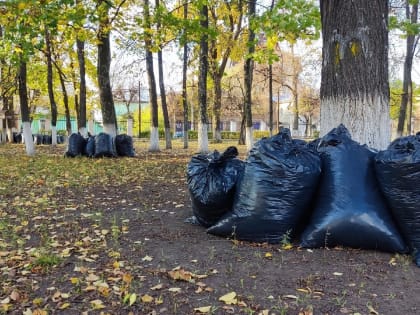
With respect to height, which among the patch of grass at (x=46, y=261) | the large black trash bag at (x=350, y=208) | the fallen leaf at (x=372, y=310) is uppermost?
the large black trash bag at (x=350, y=208)

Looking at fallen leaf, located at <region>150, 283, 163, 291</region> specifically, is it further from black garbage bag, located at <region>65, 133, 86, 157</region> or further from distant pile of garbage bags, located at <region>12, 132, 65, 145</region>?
distant pile of garbage bags, located at <region>12, 132, 65, 145</region>

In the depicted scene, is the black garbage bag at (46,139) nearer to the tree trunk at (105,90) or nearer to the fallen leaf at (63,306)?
the tree trunk at (105,90)

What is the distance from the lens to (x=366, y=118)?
3.92 metres

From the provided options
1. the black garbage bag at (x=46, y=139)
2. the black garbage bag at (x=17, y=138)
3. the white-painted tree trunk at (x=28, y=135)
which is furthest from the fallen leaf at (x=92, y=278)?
the black garbage bag at (x=17, y=138)

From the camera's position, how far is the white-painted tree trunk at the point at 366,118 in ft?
12.9

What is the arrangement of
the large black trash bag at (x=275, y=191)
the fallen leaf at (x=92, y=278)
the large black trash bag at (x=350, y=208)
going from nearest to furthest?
the fallen leaf at (x=92, y=278), the large black trash bag at (x=350, y=208), the large black trash bag at (x=275, y=191)

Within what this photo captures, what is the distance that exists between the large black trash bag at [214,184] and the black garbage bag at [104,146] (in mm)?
7880

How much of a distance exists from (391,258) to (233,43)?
1563 centimetres

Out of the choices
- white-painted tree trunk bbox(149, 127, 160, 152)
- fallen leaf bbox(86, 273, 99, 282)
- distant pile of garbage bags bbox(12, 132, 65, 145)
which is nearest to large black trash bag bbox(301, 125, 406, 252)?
fallen leaf bbox(86, 273, 99, 282)

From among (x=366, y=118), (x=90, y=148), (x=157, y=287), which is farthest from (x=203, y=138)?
(x=157, y=287)

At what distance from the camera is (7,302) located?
2295mm

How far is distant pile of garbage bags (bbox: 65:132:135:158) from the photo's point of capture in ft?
37.0

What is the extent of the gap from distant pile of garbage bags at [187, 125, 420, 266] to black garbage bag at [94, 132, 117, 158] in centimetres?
814

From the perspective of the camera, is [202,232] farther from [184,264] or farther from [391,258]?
[391,258]
